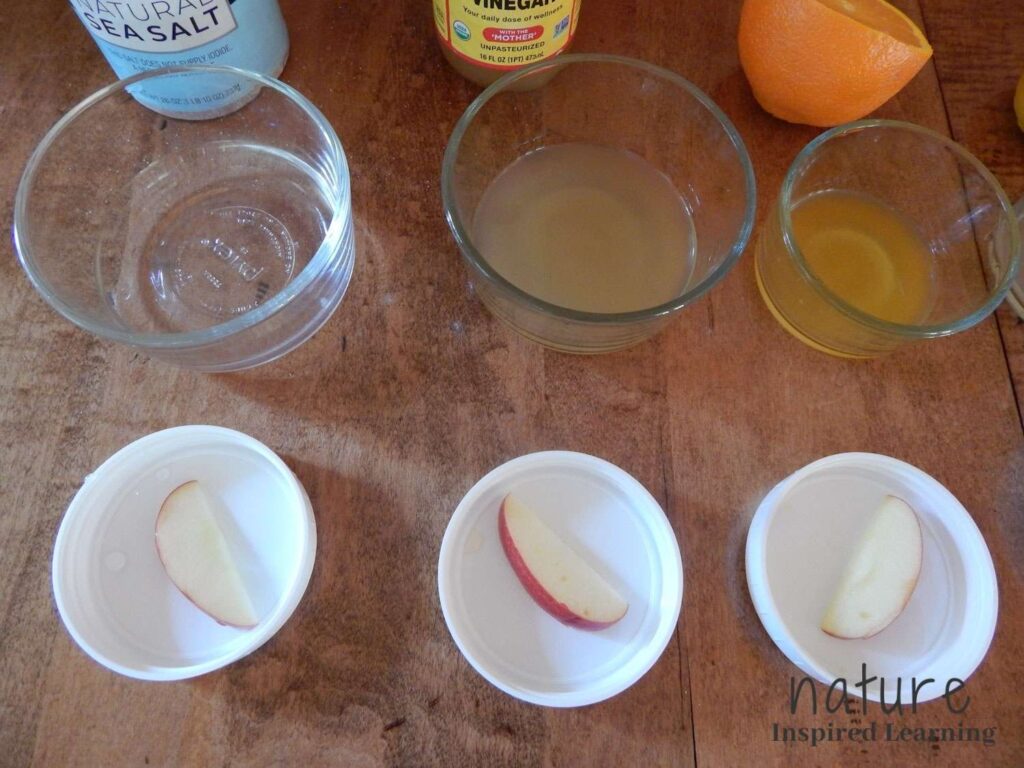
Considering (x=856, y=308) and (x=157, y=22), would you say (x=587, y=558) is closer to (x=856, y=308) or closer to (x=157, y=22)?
(x=856, y=308)

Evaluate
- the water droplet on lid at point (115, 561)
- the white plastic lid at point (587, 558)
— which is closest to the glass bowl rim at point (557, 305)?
the white plastic lid at point (587, 558)

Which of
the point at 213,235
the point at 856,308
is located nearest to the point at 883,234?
the point at 856,308

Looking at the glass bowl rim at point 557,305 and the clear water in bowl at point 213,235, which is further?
the clear water in bowl at point 213,235

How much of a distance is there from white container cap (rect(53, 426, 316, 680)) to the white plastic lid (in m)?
0.12

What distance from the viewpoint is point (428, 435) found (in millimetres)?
611

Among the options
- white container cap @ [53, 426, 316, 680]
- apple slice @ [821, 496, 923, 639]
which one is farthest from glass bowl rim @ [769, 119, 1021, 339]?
white container cap @ [53, 426, 316, 680]

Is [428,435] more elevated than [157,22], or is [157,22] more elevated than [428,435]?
[157,22]

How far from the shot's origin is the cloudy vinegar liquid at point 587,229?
24.5 inches

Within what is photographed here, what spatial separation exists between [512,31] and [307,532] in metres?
0.41

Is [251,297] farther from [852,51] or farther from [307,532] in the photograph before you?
[852,51]

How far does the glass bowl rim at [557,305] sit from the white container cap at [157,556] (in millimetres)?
209

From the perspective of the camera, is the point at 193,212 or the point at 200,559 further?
the point at 193,212

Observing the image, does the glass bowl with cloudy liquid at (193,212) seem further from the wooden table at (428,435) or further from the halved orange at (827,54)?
the halved orange at (827,54)

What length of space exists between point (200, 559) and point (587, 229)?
39 centimetres
